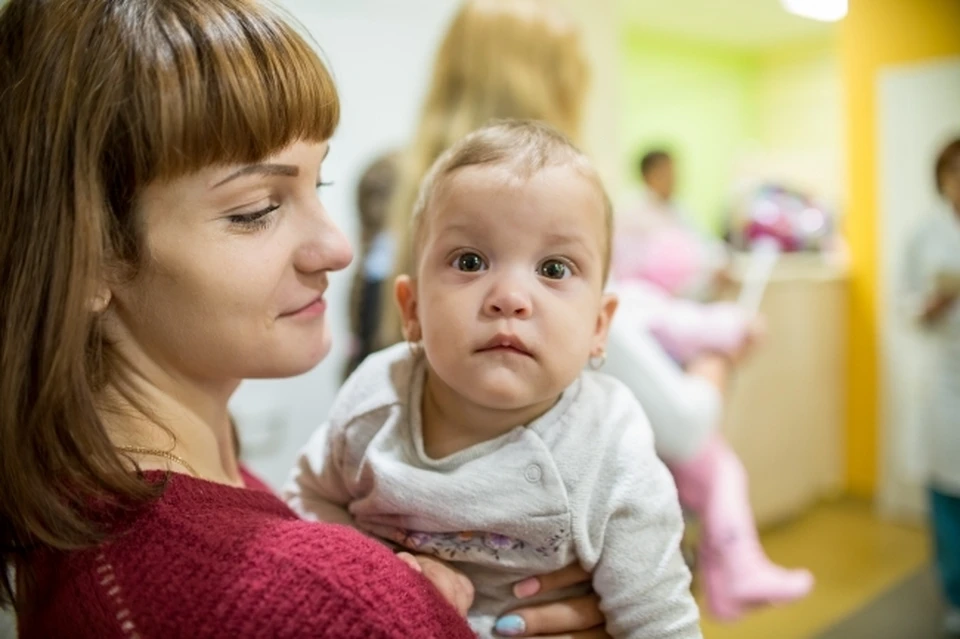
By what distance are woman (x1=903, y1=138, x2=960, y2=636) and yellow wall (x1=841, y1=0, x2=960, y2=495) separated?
48cm

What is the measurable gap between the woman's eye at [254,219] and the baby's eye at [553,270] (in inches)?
9.7

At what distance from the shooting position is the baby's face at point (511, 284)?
656 mm

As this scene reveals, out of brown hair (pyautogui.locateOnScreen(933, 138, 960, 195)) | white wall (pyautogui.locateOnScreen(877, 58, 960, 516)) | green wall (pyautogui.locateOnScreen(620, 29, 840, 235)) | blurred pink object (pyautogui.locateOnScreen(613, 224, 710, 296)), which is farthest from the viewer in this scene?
green wall (pyautogui.locateOnScreen(620, 29, 840, 235))

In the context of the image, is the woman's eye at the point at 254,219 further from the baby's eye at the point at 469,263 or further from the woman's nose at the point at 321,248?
the baby's eye at the point at 469,263

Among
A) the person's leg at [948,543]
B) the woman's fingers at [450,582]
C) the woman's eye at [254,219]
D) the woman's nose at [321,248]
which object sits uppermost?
the woman's eye at [254,219]

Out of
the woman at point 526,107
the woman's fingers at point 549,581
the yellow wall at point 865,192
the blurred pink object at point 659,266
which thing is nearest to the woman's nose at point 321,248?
the woman's fingers at point 549,581

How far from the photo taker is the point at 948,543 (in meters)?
2.46

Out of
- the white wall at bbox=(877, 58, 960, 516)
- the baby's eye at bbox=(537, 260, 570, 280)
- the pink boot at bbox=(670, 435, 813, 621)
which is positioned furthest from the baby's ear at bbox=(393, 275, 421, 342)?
the white wall at bbox=(877, 58, 960, 516)

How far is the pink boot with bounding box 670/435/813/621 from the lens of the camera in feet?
5.25

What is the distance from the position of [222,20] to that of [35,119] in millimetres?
168

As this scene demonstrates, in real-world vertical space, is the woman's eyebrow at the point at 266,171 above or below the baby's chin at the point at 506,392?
above

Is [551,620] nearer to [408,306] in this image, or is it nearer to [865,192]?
[408,306]

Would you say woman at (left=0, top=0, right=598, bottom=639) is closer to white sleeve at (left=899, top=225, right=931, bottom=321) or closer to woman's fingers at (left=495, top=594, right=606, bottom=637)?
woman's fingers at (left=495, top=594, right=606, bottom=637)

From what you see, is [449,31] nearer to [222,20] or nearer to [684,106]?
[222,20]
